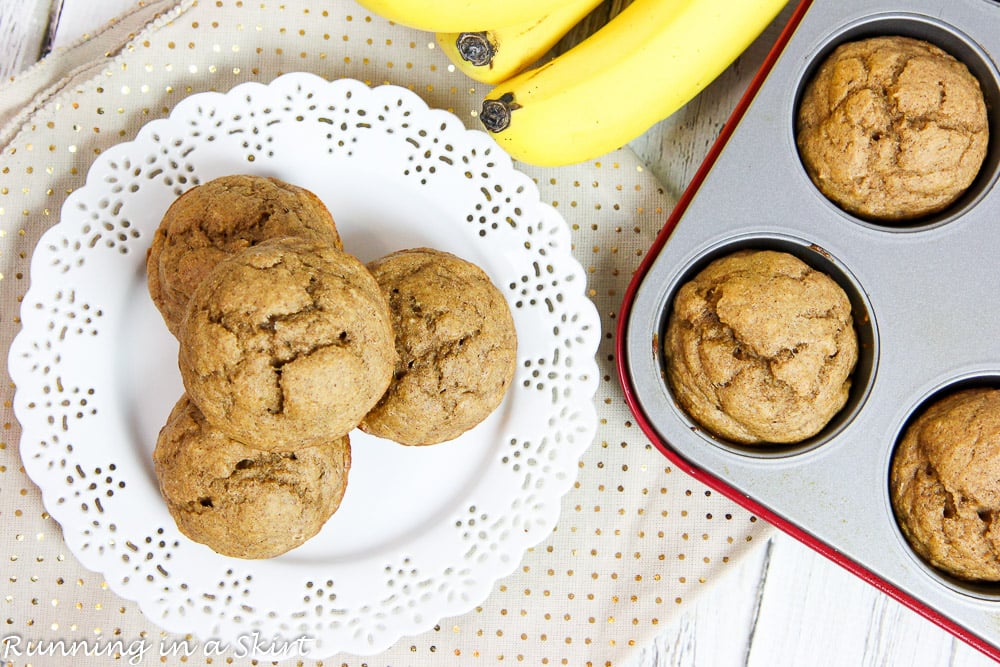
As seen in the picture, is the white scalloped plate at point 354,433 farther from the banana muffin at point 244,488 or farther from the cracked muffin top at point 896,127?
the cracked muffin top at point 896,127

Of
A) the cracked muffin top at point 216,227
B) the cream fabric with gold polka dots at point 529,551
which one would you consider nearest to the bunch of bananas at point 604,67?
the cream fabric with gold polka dots at point 529,551

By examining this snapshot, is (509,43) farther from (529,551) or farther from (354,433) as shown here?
(529,551)

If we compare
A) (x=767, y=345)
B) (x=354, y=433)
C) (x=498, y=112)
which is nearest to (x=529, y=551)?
(x=354, y=433)

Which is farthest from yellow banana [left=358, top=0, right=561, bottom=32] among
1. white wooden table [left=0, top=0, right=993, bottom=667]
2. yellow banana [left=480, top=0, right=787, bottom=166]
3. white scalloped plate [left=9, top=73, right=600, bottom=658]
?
white wooden table [left=0, top=0, right=993, bottom=667]

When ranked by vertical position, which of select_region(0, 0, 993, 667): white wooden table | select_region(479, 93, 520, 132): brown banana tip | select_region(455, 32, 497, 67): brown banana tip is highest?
select_region(455, 32, 497, 67): brown banana tip

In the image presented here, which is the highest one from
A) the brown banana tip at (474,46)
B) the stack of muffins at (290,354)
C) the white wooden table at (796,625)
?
the brown banana tip at (474,46)

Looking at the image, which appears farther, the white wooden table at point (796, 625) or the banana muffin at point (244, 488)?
the white wooden table at point (796, 625)

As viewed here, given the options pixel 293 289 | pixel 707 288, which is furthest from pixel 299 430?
pixel 707 288

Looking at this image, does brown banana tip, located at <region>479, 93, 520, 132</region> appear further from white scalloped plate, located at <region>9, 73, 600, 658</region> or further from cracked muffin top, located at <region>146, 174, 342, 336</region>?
cracked muffin top, located at <region>146, 174, 342, 336</region>
